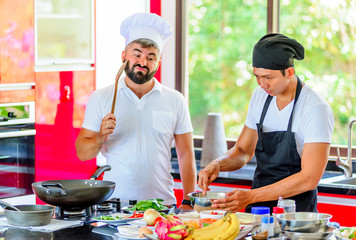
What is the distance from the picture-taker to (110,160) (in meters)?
3.49

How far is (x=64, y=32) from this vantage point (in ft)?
15.9

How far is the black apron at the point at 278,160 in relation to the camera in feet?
10.5

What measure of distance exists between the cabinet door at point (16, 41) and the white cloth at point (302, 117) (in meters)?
1.77

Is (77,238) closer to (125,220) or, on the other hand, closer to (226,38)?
(125,220)

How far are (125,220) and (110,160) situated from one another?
2.47 feet

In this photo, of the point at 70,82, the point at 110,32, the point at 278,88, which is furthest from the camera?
the point at 110,32

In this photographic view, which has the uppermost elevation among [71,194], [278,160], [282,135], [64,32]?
[64,32]

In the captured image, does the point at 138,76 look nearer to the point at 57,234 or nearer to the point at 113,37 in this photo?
the point at 57,234

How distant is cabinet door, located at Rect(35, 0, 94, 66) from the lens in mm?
4629

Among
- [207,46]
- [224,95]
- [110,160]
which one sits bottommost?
[110,160]

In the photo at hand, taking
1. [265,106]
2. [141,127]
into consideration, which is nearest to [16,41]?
[141,127]

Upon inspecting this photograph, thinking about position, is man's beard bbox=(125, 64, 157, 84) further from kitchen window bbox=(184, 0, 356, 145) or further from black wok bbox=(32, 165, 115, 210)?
kitchen window bbox=(184, 0, 356, 145)

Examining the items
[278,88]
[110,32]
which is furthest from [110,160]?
[110,32]

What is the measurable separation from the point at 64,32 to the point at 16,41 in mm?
508
